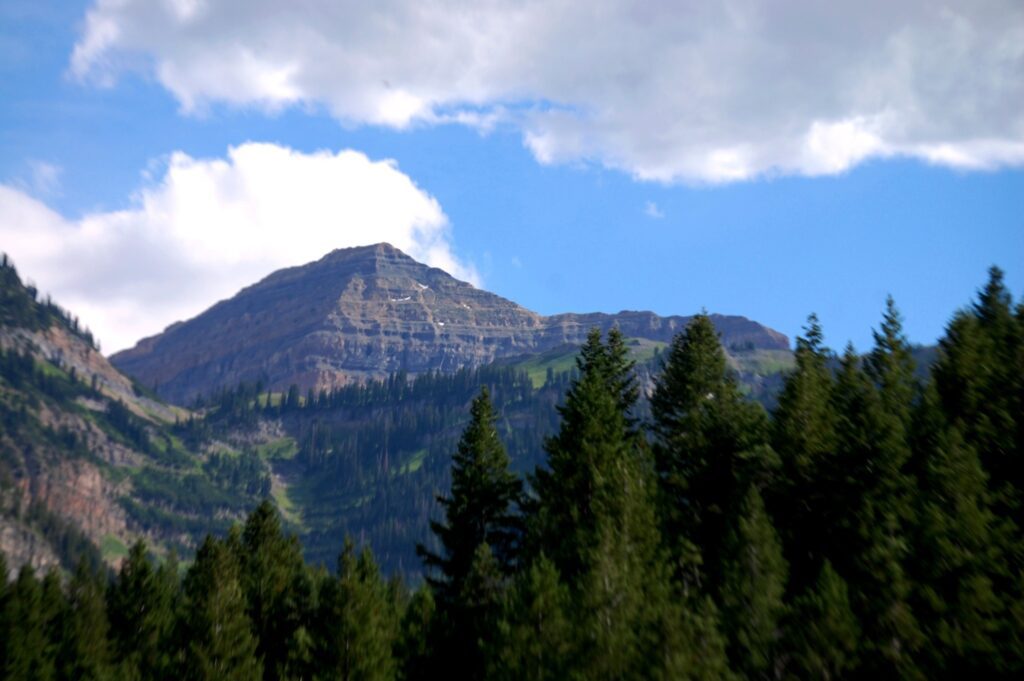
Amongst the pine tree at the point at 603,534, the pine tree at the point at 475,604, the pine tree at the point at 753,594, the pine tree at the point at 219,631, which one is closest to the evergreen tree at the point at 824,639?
the pine tree at the point at 753,594

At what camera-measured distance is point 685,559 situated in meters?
58.2

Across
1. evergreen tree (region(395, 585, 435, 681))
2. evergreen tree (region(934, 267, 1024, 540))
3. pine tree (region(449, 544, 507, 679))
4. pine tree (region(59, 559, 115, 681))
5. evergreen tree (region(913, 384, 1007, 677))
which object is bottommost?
pine tree (region(59, 559, 115, 681))

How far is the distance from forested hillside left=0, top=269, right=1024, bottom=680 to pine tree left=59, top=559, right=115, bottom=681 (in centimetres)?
23

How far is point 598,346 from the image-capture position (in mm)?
78688

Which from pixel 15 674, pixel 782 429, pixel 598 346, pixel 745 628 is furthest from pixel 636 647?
pixel 15 674

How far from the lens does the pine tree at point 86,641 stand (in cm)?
8431

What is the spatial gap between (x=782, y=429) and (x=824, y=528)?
8.78 m

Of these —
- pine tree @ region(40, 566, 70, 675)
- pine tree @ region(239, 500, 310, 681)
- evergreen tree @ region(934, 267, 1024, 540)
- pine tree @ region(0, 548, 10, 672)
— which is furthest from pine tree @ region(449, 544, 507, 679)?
pine tree @ region(40, 566, 70, 675)

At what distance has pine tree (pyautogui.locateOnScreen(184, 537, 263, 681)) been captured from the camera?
235ft

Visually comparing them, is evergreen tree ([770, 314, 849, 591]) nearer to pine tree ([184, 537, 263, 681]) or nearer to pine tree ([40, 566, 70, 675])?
pine tree ([184, 537, 263, 681])

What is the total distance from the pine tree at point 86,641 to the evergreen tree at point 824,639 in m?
53.3

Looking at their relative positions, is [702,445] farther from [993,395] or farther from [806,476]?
[993,395]

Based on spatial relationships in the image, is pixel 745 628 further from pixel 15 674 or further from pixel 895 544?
pixel 15 674

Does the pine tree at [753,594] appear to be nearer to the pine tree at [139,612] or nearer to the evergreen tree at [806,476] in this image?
the evergreen tree at [806,476]
